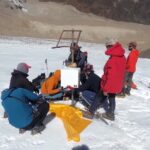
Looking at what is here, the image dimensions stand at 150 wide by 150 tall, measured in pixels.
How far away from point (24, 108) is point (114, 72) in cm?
208

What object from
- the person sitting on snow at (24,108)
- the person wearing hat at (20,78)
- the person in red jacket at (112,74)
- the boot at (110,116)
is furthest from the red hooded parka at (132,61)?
the person sitting on snow at (24,108)

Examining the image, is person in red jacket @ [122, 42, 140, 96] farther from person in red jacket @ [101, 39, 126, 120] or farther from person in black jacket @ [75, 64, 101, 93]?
person in red jacket @ [101, 39, 126, 120]

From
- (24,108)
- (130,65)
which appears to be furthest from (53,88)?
(130,65)

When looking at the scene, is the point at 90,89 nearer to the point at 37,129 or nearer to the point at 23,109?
the point at 37,129

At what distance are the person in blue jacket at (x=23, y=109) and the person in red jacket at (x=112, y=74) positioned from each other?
1528mm

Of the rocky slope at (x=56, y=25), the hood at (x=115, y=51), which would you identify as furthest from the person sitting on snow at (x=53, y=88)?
the rocky slope at (x=56, y=25)

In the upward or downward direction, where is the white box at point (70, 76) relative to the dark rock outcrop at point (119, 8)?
upward

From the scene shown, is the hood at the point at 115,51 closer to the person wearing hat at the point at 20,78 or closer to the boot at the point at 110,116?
the boot at the point at 110,116

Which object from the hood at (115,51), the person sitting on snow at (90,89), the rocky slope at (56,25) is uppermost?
the hood at (115,51)

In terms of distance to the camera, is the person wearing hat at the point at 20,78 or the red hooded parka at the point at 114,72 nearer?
the person wearing hat at the point at 20,78

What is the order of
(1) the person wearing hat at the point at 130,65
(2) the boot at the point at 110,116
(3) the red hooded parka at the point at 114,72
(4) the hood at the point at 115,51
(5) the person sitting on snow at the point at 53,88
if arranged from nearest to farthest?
(3) the red hooded parka at the point at 114,72, (4) the hood at the point at 115,51, (2) the boot at the point at 110,116, (5) the person sitting on snow at the point at 53,88, (1) the person wearing hat at the point at 130,65

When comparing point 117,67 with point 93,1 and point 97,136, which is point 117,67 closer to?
point 97,136

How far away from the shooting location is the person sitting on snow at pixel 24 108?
834cm

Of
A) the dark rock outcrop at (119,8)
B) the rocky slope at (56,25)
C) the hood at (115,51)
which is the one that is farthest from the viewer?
the dark rock outcrop at (119,8)
